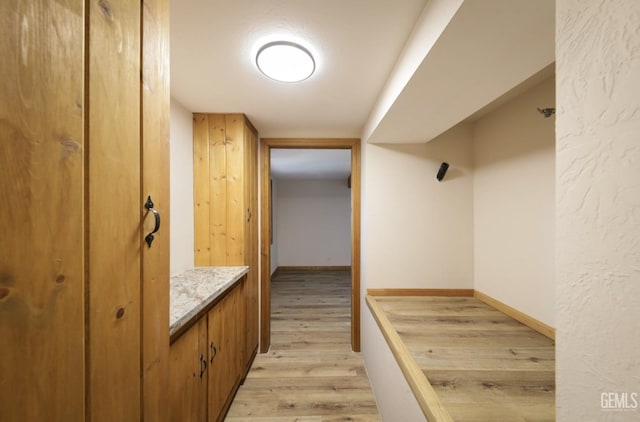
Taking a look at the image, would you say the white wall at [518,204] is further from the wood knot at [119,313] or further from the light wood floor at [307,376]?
the wood knot at [119,313]

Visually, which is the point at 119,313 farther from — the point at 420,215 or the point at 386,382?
the point at 420,215

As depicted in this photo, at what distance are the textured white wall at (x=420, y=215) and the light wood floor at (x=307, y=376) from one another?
826 millimetres

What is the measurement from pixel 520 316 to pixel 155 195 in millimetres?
2060

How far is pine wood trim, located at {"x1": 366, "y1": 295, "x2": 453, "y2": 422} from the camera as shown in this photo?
0.76m

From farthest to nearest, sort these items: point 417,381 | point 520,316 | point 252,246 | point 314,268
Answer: point 314,268
point 252,246
point 520,316
point 417,381

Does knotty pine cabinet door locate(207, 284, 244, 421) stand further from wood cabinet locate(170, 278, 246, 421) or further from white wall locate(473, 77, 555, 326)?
white wall locate(473, 77, 555, 326)

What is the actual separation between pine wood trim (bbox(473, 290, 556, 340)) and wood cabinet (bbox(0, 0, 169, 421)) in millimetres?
1871

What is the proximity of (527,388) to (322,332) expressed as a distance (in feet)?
6.65

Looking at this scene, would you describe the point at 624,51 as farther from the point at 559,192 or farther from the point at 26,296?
the point at 26,296

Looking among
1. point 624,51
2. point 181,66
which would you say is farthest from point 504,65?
point 181,66

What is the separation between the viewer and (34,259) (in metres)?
0.37

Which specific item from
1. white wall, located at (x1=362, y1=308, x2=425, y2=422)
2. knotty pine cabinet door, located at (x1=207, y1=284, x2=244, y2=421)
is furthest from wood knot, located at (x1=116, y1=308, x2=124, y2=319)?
white wall, located at (x1=362, y1=308, x2=425, y2=422)

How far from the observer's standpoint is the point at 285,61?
1113 millimetres

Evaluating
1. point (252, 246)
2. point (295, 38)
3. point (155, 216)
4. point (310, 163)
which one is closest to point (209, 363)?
point (252, 246)
